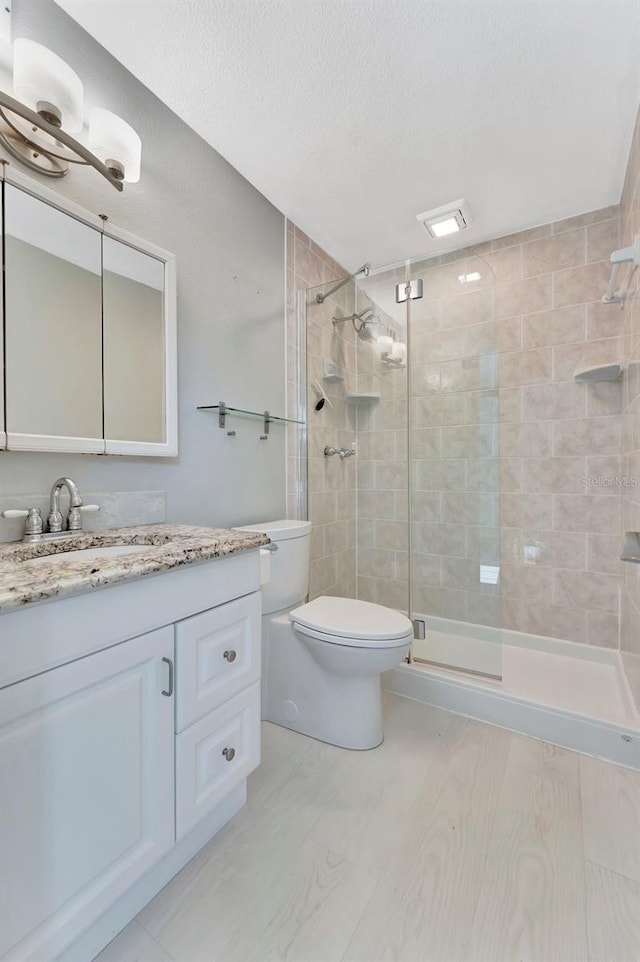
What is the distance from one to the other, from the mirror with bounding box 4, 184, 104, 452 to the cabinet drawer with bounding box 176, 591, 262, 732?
65cm

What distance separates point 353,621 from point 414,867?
0.69 metres

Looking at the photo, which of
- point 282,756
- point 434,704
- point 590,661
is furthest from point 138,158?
point 590,661

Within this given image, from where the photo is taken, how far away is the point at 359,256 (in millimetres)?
2488

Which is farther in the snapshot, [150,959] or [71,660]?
[150,959]

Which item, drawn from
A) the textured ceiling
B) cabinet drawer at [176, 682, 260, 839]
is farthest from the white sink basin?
the textured ceiling

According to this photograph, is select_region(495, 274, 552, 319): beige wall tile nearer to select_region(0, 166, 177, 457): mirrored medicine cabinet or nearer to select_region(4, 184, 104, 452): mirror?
select_region(0, 166, 177, 457): mirrored medicine cabinet

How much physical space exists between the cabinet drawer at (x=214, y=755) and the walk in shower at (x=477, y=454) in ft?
3.45

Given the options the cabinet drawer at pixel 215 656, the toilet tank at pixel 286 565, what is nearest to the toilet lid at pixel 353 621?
the toilet tank at pixel 286 565

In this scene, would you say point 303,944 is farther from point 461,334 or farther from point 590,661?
point 461,334

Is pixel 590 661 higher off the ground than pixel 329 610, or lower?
lower

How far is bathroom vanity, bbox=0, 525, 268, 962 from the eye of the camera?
691mm

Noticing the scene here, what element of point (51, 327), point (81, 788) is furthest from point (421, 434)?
point (81, 788)

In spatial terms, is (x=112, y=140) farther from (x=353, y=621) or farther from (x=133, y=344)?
(x=353, y=621)

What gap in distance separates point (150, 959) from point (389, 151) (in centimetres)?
261
